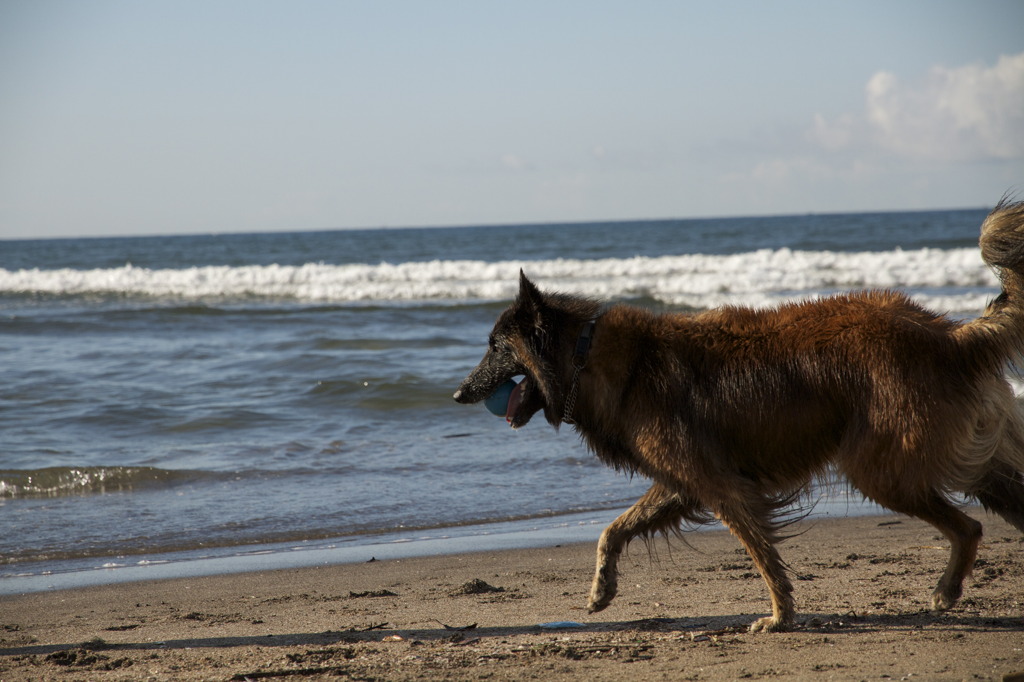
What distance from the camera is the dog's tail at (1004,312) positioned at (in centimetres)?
360

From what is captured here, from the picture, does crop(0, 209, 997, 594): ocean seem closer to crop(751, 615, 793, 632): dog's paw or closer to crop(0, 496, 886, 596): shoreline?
crop(0, 496, 886, 596): shoreline

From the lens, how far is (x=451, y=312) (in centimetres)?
2023

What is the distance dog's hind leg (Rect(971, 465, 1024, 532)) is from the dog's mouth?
76.2 inches

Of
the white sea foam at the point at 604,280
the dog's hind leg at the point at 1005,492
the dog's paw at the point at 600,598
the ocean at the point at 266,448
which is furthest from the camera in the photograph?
the white sea foam at the point at 604,280

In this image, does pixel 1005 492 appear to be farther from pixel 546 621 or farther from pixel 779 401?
pixel 546 621

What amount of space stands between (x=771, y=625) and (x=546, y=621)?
3.26 ft

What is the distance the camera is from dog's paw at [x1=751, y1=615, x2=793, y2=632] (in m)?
3.82

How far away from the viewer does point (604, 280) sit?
92.4ft

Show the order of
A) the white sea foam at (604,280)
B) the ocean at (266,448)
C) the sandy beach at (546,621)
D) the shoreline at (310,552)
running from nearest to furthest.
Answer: the sandy beach at (546,621) < the shoreline at (310,552) < the ocean at (266,448) < the white sea foam at (604,280)

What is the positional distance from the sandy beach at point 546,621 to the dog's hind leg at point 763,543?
0.09 meters

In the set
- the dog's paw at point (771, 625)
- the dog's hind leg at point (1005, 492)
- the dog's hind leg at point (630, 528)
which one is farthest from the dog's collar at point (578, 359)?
the dog's hind leg at point (1005, 492)

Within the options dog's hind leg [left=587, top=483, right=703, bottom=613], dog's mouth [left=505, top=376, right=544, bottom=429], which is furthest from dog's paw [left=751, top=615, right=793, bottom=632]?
dog's mouth [left=505, top=376, right=544, bottom=429]

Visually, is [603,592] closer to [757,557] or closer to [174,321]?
[757,557]

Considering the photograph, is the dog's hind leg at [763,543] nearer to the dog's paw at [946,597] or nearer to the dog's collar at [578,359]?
the dog's paw at [946,597]
